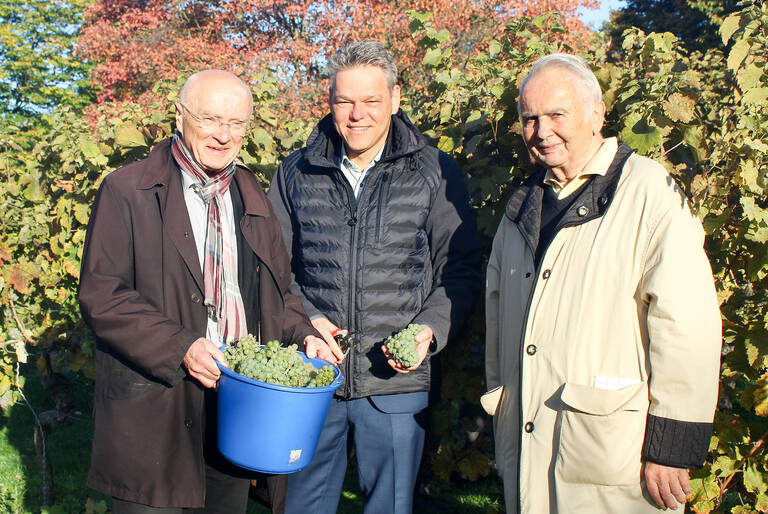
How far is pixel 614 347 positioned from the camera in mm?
1864

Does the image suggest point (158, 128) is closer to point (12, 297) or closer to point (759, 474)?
point (12, 297)

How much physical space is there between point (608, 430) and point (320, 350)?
101 centimetres

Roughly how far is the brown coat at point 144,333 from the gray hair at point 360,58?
2.43 feet

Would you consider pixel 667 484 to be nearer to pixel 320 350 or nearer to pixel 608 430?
pixel 608 430

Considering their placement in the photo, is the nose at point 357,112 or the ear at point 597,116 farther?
the nose at point 357,112

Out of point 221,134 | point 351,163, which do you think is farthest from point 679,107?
point 221,134

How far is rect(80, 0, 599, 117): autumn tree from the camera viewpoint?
13.2 metres

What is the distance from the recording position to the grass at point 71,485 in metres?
3.98

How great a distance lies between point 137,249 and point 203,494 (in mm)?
837

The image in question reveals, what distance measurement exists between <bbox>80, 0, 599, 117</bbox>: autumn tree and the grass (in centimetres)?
779

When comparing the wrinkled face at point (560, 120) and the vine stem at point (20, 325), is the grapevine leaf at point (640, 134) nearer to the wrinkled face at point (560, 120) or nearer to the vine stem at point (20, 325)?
the wrinkled face at point (560, 120)

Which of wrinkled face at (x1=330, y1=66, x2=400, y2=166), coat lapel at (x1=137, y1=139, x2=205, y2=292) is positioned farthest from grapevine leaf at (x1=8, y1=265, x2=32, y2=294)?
wrinkled face at (x1=330, y1=66, x2=400, y2=166)

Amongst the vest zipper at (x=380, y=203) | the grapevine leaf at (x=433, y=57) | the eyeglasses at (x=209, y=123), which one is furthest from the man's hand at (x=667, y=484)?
the grapevine leaf at (x=433, y=57)

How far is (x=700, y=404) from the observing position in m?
1.78
